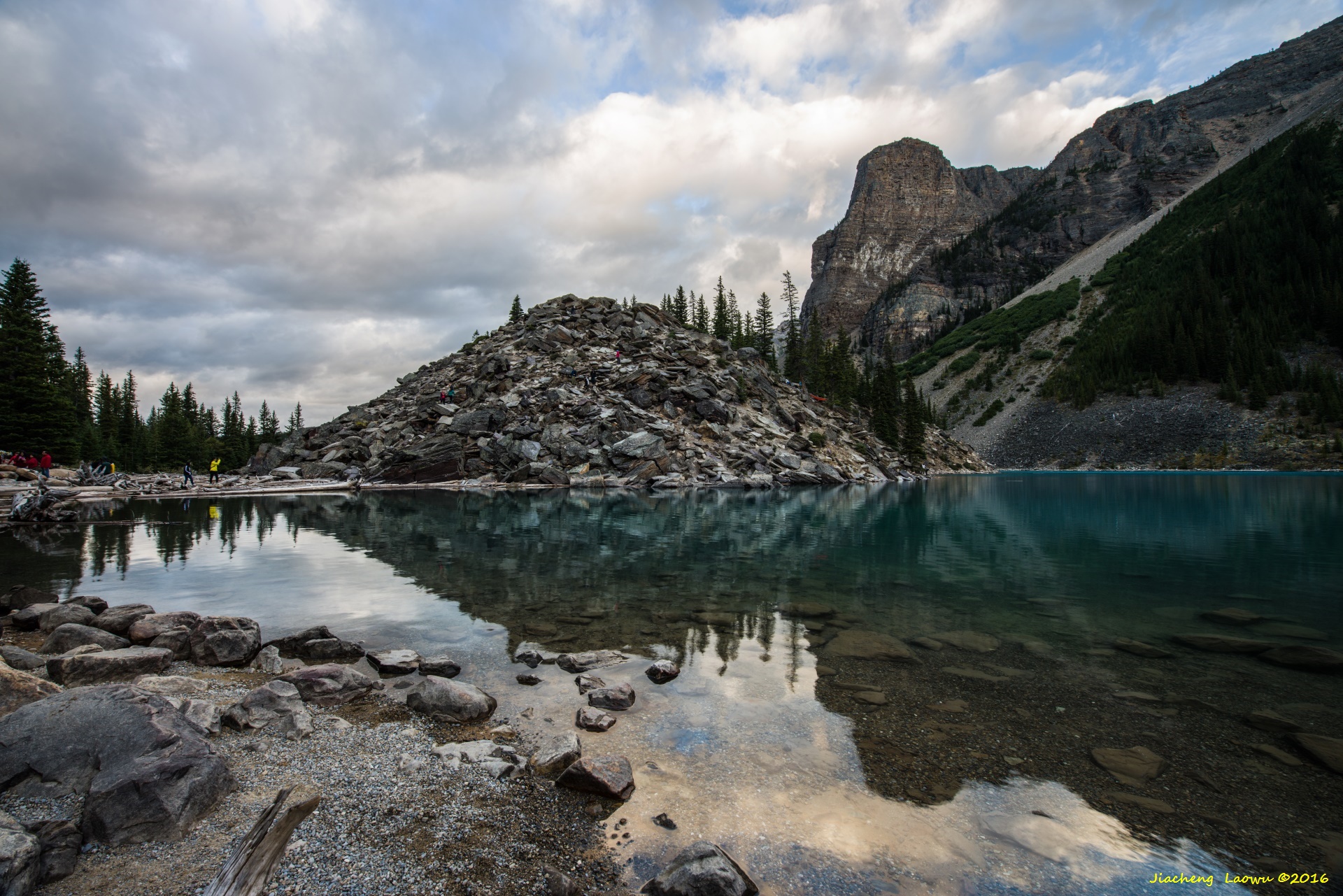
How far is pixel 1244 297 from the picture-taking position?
4798 inches

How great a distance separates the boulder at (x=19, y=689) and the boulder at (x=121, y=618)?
5.66m

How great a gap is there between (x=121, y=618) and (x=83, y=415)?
118 m

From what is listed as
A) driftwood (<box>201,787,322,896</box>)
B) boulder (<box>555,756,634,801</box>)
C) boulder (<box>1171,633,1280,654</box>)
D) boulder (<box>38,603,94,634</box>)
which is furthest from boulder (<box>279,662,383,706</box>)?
boulder (<box>1171,633,1280,654</box>)

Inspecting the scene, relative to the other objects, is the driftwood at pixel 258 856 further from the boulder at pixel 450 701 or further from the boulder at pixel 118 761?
the boulder at pixel 450 701

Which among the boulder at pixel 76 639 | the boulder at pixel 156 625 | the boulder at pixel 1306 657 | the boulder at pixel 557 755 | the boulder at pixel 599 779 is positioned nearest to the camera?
the boulder at pixel 599 779

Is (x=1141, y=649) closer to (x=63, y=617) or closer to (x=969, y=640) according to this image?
(x=969, y=640)

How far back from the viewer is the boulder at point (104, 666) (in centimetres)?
950

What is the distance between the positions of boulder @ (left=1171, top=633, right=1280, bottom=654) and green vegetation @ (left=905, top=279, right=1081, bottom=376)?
177 meters

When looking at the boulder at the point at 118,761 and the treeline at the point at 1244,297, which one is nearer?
the boulder at the point at 118,761

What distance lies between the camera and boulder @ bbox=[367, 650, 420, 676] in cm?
1107

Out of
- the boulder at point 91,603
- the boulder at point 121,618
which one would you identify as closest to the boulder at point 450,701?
the boulder at point 121,618

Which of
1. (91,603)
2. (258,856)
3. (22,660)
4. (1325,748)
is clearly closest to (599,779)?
(258,856)

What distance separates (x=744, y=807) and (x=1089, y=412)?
490ft

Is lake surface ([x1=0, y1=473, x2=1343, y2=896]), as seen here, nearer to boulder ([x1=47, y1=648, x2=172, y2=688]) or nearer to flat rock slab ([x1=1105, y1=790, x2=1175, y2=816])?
flat rock slab ([x1=1105, y1=790, x2=1175, y2=816])
